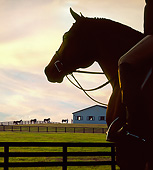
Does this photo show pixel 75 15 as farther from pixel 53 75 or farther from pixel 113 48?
pixel 53 75

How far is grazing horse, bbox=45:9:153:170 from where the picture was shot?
3.44 meters

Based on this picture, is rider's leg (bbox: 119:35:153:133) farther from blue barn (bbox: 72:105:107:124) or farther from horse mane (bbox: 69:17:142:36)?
blue barn (bbox: 72:105:107:124)

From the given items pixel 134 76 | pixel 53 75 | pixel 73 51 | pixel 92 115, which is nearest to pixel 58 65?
pixel 53 75

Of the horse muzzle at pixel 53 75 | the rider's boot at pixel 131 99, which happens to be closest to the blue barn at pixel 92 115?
the horse muzzle at pixel 53 75

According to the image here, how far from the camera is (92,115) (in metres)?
87.7

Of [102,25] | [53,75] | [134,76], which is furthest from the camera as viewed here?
[53,75]

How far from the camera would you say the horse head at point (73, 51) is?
493cm

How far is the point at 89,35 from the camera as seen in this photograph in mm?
4832

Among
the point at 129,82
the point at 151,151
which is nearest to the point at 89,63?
the point at 129,82

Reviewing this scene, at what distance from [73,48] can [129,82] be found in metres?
1.80

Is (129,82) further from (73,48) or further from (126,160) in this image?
(73,48)

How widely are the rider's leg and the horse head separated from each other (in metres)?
1.45

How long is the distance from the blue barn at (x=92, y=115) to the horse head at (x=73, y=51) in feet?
268

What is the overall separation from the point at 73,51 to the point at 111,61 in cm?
78
